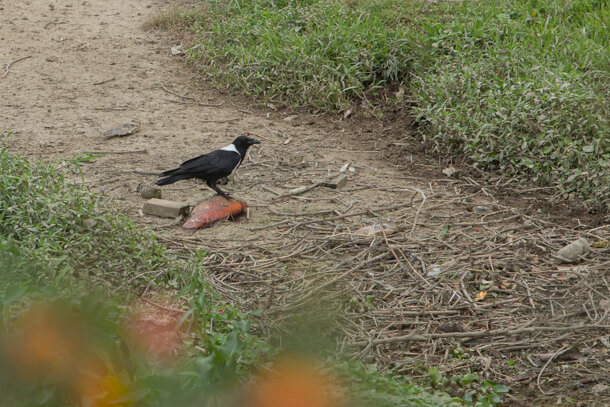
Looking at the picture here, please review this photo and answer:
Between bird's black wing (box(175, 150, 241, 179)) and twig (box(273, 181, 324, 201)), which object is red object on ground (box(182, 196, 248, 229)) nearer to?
bird's black wing (box(175, 150, 241, 179))

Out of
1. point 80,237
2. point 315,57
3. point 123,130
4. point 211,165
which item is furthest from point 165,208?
point 315,57

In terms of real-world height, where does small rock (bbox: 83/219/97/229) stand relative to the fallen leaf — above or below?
above

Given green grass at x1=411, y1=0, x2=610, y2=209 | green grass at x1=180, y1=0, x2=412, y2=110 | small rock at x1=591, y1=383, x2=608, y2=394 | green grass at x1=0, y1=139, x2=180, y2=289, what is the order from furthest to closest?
green grass at x1=180, y1=0, x2=412, y2=110, green grass at x1=411, y1=0, x2=610, y2=209, green grass at x1=0, y1=139, x2=180, y2=289, small rock at x1=591, y1=383, x2=608, y2=394

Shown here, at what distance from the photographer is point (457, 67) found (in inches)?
260

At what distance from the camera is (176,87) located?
757 cm

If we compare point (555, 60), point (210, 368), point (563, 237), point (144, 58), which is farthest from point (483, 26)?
Result: point (210, 368)

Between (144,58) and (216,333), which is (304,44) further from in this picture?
(216,333)

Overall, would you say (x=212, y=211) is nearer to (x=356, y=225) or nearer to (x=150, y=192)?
(x=150, y=192)

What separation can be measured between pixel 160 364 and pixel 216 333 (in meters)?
1.92

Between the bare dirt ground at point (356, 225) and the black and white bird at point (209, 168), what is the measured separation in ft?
0.94

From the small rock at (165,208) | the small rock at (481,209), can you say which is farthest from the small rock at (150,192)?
the small rock at (481,209)

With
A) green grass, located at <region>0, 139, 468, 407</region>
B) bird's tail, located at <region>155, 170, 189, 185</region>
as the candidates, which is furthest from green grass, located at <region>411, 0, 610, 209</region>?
green grass, located at <region>0, 139, 468, 407</region>

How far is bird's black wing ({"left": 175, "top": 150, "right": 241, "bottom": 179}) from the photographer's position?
5164 millimetres

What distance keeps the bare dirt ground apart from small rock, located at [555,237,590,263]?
6cm
